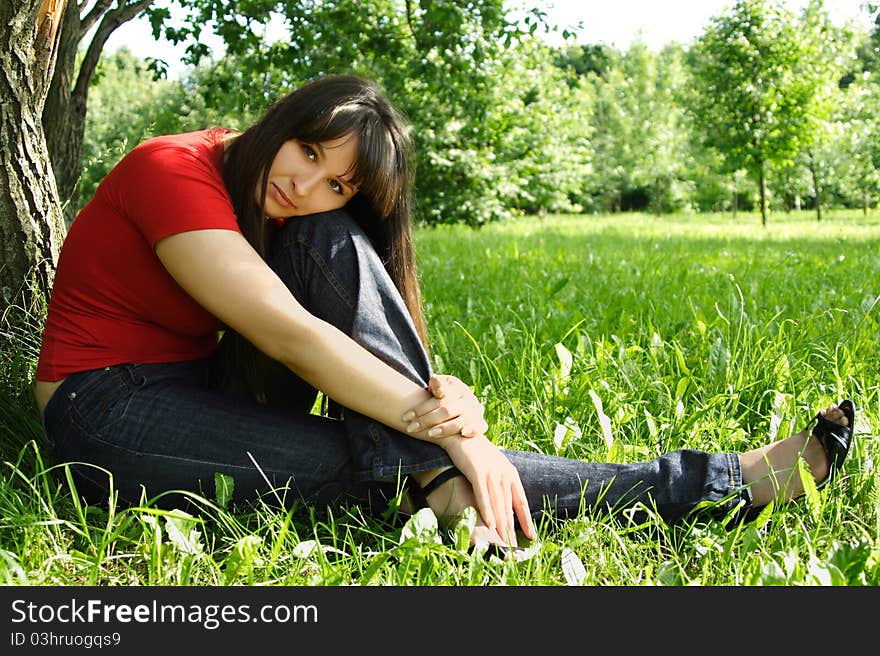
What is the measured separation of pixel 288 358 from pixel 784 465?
1170 millimetres

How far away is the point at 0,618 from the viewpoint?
157 cm

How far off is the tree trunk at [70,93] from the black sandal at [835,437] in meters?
3.10

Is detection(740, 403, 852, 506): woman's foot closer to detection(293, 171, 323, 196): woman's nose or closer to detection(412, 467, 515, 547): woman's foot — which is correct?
detection(412, 467, 515, 547): woman's foot

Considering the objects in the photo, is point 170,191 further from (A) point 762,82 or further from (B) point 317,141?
(A) point 762,82

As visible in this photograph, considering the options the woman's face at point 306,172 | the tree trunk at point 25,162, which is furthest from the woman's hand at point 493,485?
the tree trunk at point 25,162

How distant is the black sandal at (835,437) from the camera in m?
1.99

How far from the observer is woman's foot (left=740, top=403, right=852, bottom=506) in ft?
6.52

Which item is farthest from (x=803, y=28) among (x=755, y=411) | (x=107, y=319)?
(x=107, y=319)

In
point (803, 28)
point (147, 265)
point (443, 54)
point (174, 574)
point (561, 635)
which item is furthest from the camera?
point (803, 28)

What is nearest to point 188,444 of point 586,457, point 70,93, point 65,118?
point 586,457

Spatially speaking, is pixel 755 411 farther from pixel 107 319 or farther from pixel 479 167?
pixel 479 167

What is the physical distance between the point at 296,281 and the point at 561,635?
3.29 ft

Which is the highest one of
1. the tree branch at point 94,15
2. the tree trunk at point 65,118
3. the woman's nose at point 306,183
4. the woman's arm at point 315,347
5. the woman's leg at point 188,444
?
the tree branch at point 94,15

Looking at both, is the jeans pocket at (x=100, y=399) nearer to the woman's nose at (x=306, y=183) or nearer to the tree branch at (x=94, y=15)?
the woman's nose at (x=306, y=183)
